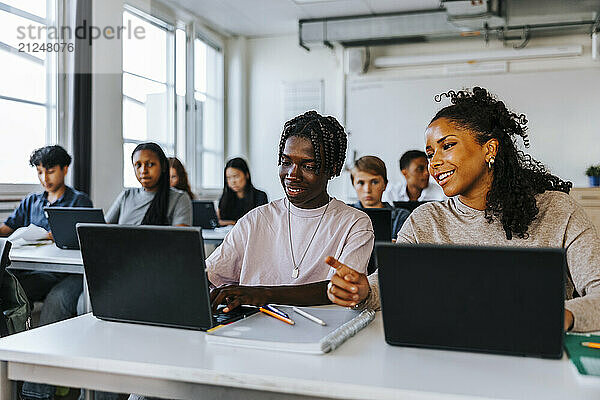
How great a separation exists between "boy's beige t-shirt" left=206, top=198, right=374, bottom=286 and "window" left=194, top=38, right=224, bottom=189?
16.0ft

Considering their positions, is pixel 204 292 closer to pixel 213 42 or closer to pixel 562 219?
pixel 562 219

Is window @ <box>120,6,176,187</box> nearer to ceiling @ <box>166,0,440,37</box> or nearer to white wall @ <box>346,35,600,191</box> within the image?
ceiling @ <box>166,0,440,37</box>

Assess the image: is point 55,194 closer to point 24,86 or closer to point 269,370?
point 24,86

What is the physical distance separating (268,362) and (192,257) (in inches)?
10.4

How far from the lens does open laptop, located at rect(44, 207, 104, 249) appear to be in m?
2.96

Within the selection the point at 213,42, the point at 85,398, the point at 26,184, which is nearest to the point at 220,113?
the point at 213,42

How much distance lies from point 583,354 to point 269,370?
539mm

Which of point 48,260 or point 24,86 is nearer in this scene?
point 48,260

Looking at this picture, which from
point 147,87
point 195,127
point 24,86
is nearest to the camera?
point 24,86

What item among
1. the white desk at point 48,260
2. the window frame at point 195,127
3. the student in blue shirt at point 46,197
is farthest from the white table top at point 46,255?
the window frame at point 195,127

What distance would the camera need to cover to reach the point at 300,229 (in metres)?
1.83

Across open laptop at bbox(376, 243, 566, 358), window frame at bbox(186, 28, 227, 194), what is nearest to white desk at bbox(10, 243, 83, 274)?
open laptop at bbox(376, 243, 566, 358)

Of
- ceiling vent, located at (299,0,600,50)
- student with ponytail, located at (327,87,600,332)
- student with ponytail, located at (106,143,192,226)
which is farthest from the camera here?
ceiling vent, located at (299,0,600,50)

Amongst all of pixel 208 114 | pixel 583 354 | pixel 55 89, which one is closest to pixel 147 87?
pixel 55 89
